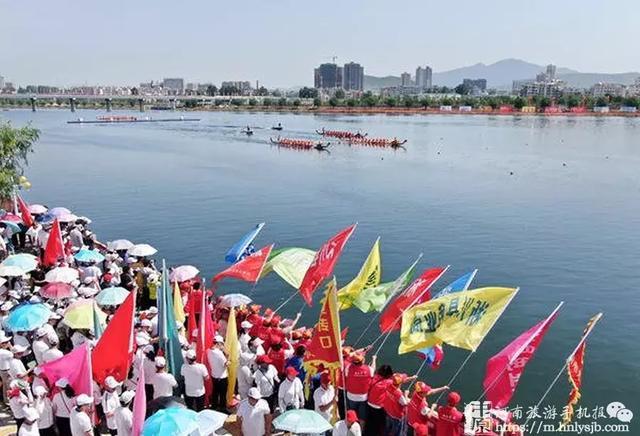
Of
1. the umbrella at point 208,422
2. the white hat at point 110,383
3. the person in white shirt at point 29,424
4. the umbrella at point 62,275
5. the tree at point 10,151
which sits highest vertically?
the tree at point 10,151

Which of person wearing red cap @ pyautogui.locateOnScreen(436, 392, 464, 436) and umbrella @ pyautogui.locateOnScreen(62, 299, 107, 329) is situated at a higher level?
umbrella @ pyautogui.locateOnScreen(62, 299, 107, 329)

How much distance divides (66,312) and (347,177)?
52660 mm

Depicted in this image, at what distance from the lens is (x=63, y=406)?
1135cm

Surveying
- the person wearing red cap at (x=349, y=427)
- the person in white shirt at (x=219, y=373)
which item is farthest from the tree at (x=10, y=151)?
the person wearing red cap at (x=349, y=427)

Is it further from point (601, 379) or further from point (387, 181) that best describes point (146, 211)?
point (601, 379)

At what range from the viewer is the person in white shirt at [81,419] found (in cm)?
1042

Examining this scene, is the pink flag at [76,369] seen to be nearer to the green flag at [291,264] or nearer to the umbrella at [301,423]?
the umbrella at [301,423]

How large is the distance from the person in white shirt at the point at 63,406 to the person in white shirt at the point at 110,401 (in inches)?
23.1

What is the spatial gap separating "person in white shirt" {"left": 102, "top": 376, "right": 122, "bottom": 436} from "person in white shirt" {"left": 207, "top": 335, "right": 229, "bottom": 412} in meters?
2.19

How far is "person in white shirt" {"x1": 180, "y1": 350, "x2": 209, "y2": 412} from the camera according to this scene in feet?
40.5

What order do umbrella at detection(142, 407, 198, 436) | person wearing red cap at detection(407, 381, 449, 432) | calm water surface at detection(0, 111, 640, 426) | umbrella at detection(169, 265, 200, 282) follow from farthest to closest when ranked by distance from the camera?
1. calm water surface at detection(0, 111, 640, 426)
2. umbrella at detection(169, 265, 200, 282)
3. person wearing red cap at detection(407, 381, 449, 432)
4. umbrella at detection(142, 407, 198, 436)

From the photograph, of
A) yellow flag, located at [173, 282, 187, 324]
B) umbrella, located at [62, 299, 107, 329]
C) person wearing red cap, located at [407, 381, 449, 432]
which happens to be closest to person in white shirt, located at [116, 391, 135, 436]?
umbrella, located at [62, 299, 107, 329]

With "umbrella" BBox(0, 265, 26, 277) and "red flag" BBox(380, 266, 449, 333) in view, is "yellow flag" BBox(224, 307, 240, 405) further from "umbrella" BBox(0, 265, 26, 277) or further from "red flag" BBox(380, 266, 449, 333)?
Result: "umbrella" BBox(0, 265, 26, 277)

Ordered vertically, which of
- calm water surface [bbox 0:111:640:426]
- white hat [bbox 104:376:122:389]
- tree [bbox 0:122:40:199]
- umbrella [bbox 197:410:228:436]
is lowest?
calm water surface [bbox 0:111:640:426]
